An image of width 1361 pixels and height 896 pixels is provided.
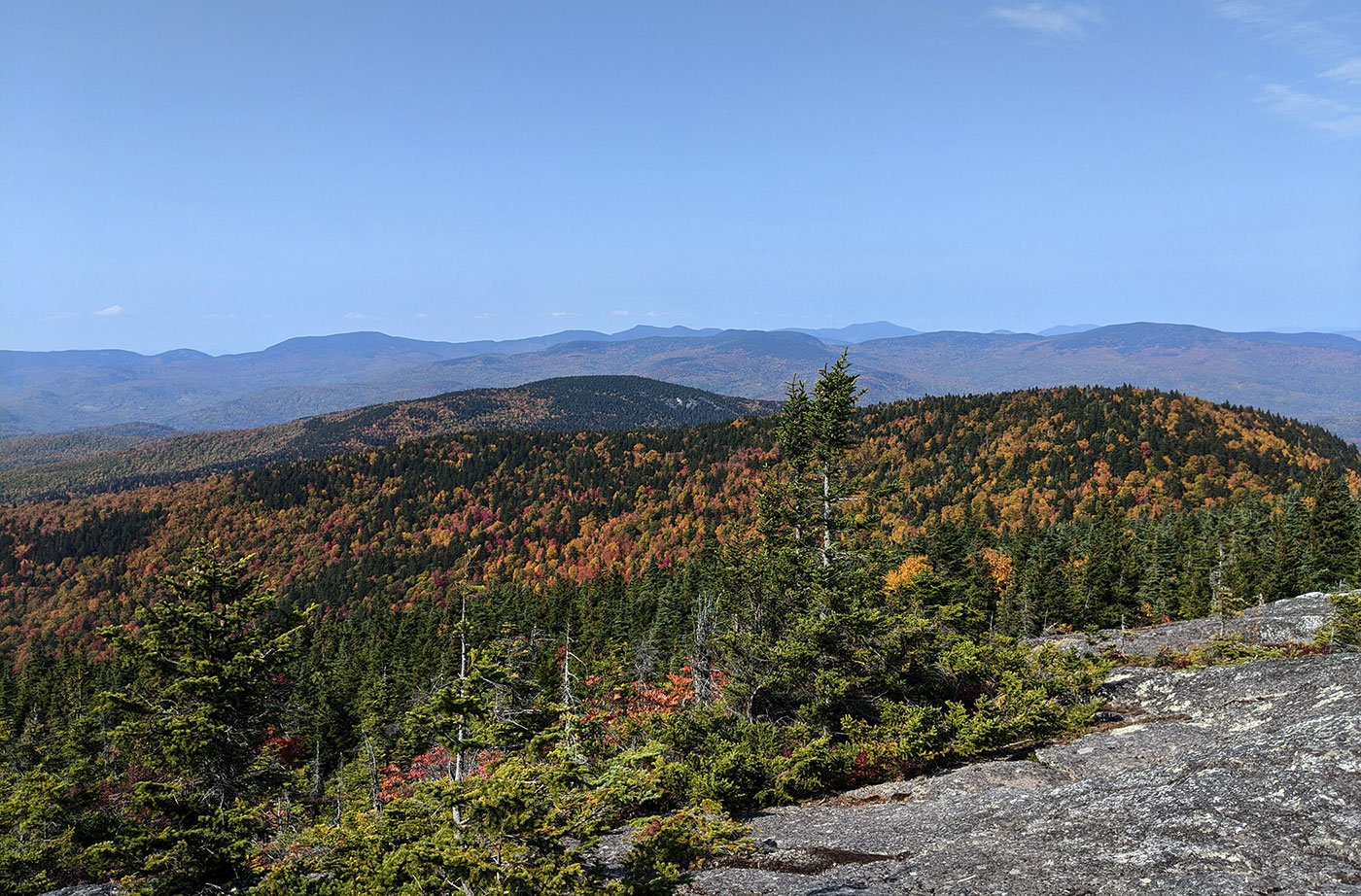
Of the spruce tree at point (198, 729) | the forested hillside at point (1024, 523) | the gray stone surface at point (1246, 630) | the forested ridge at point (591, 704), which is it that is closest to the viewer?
the forested ridge at point (591, 704)

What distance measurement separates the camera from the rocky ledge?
1244cm

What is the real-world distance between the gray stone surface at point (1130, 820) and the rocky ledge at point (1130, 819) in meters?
0.04

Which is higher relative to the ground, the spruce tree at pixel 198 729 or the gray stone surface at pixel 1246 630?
the spruce tree at pixel 198 729

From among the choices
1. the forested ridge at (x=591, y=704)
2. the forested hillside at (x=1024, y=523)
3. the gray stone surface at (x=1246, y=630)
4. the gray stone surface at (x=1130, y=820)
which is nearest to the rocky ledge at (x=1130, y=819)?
the gray stone surface at (x=1130, y=820)

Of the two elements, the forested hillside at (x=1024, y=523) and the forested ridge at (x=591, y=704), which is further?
the forested hillside at (x=1024, y=523)

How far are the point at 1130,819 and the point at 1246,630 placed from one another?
37.3 metres

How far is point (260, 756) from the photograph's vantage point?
18.9 m

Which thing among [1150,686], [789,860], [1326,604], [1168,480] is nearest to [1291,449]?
[1168,480]

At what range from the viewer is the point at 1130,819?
14.6 meters

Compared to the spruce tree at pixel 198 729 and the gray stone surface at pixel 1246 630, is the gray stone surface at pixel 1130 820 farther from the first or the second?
the gray stone surface at pixel 1246 630

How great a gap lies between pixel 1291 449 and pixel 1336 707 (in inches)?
7172

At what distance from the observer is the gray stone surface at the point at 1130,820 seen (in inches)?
489

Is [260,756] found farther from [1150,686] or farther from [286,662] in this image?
[1150,686]

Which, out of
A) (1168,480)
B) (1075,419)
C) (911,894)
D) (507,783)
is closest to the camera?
(507,783)
